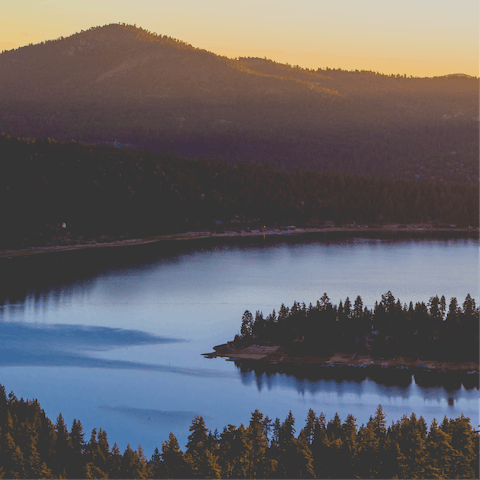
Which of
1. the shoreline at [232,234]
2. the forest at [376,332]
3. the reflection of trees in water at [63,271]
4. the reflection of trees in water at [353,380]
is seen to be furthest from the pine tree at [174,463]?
the shoreline at [232,234]

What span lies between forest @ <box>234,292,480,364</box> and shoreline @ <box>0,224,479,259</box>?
65849mm

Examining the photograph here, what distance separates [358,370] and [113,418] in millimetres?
16075

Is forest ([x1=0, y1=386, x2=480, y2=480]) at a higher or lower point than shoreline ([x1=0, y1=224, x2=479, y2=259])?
lower

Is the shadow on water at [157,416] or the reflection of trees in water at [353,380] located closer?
the shadow on water at [157,416]

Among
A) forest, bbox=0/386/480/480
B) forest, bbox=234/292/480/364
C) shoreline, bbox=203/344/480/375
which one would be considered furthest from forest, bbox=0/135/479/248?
forest, bbox=0/386/480/480

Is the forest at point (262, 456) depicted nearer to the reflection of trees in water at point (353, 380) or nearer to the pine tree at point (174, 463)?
the pine tree at point (174, 463)

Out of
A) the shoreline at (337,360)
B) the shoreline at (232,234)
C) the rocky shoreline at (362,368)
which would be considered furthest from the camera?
the shoreline at (232,234)

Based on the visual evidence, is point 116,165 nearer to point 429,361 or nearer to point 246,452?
point 429,361

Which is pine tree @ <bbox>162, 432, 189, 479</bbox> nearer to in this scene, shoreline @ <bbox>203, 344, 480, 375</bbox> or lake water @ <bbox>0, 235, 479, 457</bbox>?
lake water @ <bbox>0, 235, 479, 457</bbox>

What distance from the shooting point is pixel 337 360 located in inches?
2124

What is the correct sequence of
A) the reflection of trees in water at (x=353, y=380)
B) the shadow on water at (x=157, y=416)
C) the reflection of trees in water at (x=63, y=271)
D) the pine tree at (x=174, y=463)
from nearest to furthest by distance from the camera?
the pine tree at (x=174, y=463) < the shadow on water at (x=157, y=416) < the reflection of trees in water at (x=353, y=380) < the reflection of trees in water at (x=63, y=271)

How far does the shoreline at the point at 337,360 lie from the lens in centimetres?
5244

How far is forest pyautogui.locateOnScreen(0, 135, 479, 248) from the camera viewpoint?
13700 centimetres

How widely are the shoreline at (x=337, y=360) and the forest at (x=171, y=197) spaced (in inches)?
2940
